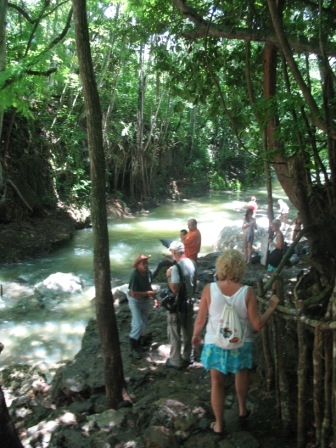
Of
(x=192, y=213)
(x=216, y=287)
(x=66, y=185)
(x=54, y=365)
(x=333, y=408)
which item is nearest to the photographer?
(x=333, y=408)

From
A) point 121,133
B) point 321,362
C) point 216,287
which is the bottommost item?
point 321,362

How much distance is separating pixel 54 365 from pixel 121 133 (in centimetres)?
1564

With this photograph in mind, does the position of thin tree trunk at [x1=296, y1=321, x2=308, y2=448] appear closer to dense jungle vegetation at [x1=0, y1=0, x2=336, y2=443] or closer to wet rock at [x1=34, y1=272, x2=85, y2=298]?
dense jungle vegetation at [x1=0, y1=0, x2=336, y2=443]

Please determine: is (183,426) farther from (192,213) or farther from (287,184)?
(192,213)

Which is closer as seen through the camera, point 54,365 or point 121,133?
point 54,365

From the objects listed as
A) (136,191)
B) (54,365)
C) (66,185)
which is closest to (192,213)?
(136,191)

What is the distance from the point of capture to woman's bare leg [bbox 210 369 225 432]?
11.5ft

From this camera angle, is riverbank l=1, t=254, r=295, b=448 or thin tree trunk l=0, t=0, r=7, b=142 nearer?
riverbank l=1, t=254, r=295, b=448

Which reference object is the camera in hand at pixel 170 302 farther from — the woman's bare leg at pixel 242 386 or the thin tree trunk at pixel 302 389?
the thin tree trunk at pixel 302 389

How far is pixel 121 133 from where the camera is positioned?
2152 cm

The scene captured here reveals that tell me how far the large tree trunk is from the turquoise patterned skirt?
1396mm

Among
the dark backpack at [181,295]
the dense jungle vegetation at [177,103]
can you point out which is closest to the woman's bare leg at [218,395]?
the dense jungle vegetation at [177,103]

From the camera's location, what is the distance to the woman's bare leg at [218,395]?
351cm

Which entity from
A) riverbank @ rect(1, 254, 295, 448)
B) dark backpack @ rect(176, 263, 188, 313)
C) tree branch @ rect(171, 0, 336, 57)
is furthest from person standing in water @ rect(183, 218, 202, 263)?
tree branch @ rect(171, 0, 336, 57)
